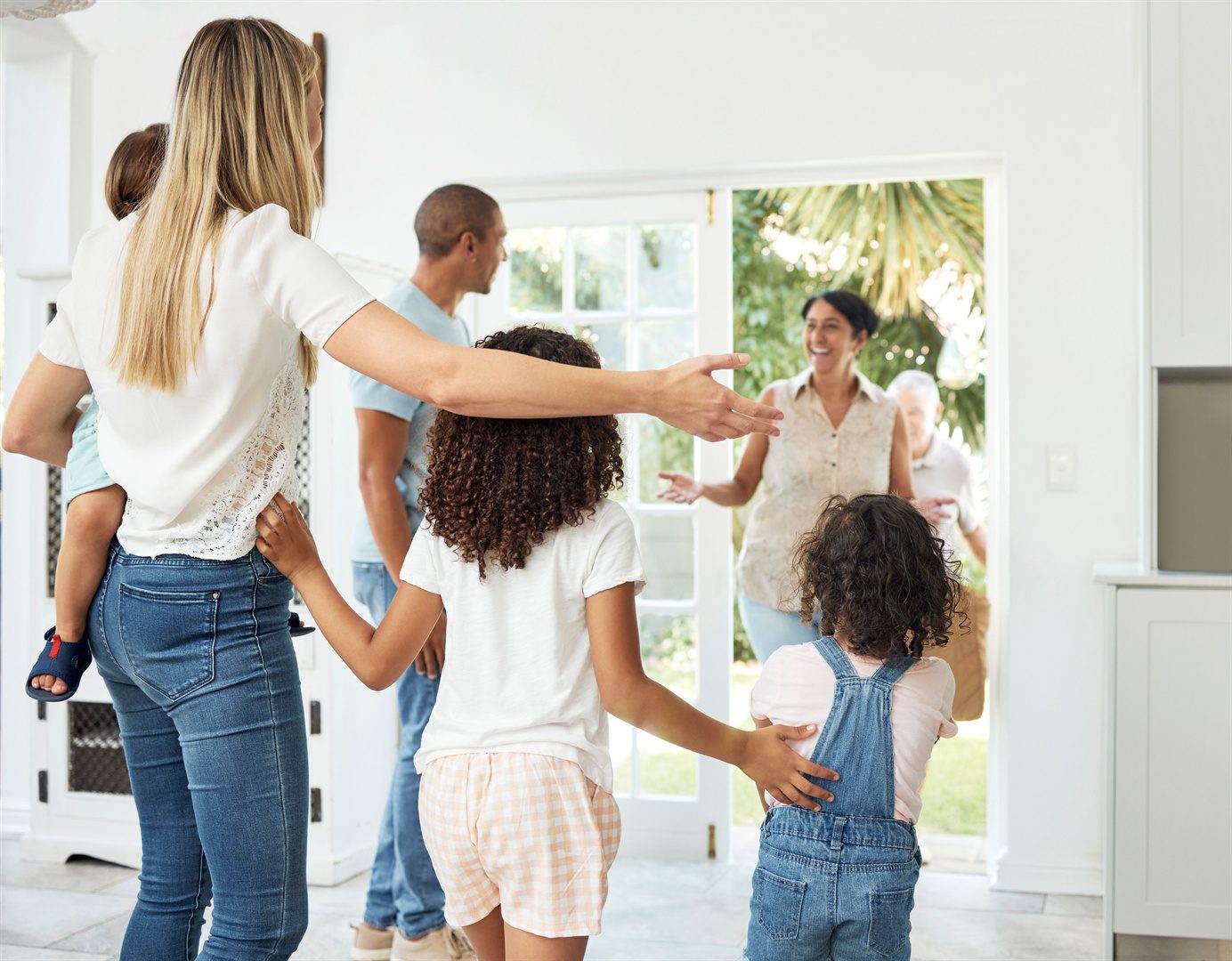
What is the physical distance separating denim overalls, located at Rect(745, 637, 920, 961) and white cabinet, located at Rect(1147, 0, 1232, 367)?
5.28 ft

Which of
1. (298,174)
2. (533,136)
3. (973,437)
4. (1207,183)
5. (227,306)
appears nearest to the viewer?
(227,306)

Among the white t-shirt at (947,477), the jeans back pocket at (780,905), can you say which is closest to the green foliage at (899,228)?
the white t-shirt at (947,477)

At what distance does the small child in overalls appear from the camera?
5.04ft

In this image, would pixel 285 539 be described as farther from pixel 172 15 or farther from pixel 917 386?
pixel 917 386

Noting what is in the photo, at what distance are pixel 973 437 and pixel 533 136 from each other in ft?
12.1

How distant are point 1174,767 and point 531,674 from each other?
5.82ft

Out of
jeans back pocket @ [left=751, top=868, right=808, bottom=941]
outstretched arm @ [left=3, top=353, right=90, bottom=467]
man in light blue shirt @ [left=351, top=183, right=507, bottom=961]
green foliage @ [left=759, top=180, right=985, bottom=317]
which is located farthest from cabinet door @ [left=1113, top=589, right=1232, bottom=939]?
green foliage @ [left=759, top=180, right=985, bottom=317]

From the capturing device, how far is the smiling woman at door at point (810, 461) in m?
3.30

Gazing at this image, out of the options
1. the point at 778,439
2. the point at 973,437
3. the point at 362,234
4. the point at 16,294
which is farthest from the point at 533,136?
the point at 973,437

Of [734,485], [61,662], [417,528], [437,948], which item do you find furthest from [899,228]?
[61,662]

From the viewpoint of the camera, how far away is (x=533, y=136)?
11.8 ft

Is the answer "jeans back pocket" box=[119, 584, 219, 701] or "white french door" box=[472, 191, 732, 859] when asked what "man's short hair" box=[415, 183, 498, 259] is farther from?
"jeans back pocket" box=[119, 584, 219, 701]

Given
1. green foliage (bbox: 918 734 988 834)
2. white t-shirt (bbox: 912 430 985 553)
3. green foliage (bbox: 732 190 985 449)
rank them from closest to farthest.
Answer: white t-shirt (bbox: 912 430 985 553)
green foliage (bbox: 918 734 988 834)
green foliage (bbox: 732 190 985 449)

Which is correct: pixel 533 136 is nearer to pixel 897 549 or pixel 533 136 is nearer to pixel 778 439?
pixel 778 439
